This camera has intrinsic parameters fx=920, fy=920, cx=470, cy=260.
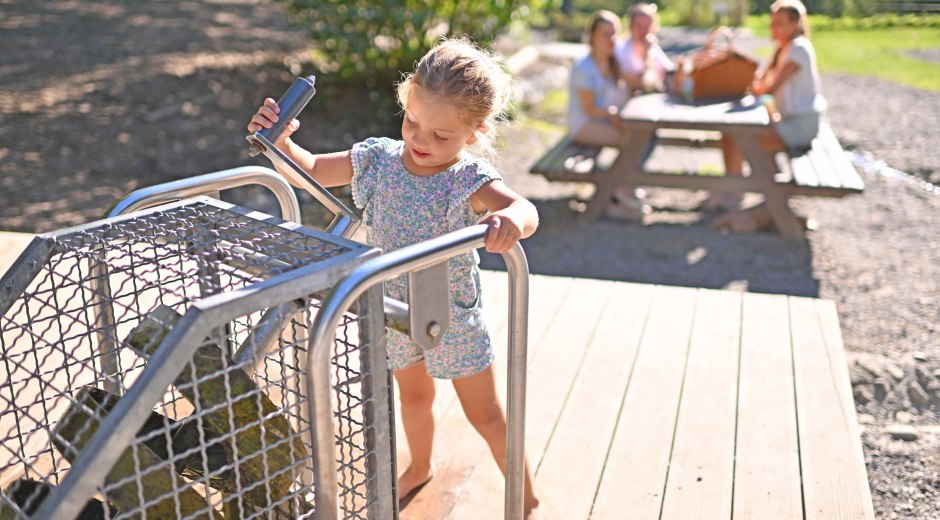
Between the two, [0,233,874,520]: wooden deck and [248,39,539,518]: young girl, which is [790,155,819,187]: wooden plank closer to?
[0,233,874,520]: wooden deck

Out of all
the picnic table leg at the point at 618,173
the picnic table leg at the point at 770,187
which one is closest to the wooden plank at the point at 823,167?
the picnic table leg at the point at 770,187

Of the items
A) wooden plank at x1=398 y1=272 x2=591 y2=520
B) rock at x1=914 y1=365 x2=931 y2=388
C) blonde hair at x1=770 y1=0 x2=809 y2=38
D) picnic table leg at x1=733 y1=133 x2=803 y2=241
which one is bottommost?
wooden plank at x1=398 y1=272 x2=591 y2=520

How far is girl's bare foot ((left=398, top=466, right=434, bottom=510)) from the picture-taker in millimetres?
2420

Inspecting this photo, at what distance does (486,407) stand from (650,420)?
83 centimetres

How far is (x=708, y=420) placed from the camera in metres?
2.82

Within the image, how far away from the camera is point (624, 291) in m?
3.77

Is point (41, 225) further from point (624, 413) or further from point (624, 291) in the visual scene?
point (624, 413)

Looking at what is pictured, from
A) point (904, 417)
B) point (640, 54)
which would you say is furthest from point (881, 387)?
point (640, 54)

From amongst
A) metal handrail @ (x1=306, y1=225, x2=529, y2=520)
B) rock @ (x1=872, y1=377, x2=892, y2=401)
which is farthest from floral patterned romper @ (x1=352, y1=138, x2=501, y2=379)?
rock @ (x1=872, y1=377, x2=892, y2=401)

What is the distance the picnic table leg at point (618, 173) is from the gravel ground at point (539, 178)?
0.41ft

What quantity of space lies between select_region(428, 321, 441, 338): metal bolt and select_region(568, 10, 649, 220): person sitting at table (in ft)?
13.8

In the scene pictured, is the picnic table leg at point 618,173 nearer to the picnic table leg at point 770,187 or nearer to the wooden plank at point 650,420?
the picnic table leg at point 770,187

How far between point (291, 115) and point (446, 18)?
5.27m

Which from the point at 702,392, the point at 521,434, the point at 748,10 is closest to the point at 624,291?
the point at 702,392
